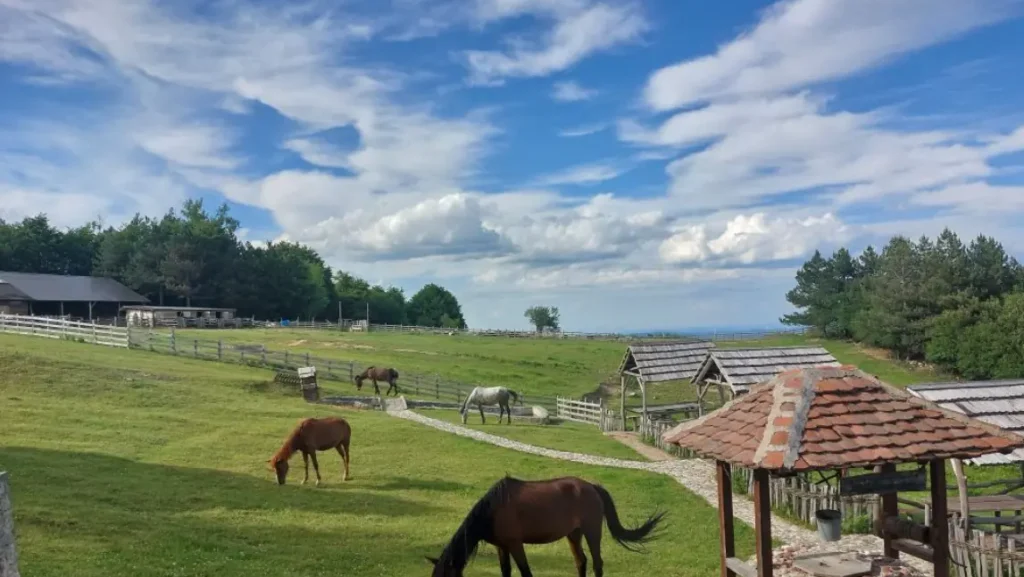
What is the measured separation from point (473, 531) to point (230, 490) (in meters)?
7.82

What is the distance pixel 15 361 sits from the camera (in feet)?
80.9

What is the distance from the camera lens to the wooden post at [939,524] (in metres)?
6.79

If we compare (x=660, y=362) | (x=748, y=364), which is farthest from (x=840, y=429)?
(x=660, y=362)

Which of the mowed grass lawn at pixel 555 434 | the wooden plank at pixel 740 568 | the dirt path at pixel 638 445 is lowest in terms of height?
the dirt path at pixel 638 445

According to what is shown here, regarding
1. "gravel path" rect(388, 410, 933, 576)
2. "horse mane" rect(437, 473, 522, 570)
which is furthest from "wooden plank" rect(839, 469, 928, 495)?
"horse mane" rect(437, 473, 522, 570)

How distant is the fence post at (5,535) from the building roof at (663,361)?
22.4 meters

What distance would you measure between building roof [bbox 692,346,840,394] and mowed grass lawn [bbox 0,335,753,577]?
600 cm

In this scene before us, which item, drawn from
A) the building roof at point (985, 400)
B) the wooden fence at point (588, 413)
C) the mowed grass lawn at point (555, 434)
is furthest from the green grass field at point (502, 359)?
the building roof at point (985, 400)

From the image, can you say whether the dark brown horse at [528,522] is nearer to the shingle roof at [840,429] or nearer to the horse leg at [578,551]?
the horse leg at [578,551]

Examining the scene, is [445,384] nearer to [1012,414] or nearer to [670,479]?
[670,479]

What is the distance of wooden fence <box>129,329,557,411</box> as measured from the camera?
34428mm

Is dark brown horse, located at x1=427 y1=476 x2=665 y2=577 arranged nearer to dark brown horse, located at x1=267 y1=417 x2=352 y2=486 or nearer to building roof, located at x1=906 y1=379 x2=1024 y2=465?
building roof, located at x1=906 y1=379 x2=1024 y2=465

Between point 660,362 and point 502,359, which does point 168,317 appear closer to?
point 502,359

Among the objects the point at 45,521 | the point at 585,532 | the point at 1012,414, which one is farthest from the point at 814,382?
the point at 45,521
